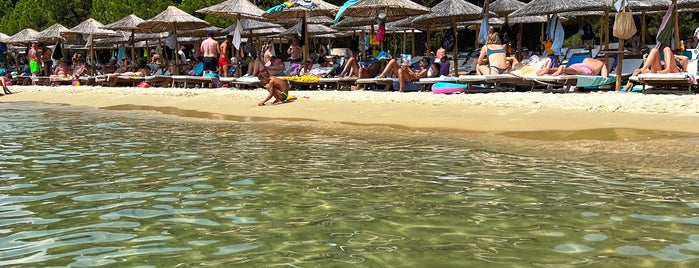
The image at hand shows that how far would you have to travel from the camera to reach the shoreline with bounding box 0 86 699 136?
9.02m

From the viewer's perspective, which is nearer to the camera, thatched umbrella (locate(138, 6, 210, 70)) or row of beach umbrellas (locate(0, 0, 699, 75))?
row of beach umbrellas (locate(0, 0, 699, 75))

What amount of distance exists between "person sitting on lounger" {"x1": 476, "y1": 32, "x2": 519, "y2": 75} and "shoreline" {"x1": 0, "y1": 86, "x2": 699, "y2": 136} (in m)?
1.01

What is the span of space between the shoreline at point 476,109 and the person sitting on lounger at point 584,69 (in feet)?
2.62

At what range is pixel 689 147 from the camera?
6.93 meters

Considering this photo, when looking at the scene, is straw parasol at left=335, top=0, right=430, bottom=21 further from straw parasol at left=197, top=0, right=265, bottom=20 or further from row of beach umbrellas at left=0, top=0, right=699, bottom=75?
straw parasol at left=197, top=0, right=265, bottom=20

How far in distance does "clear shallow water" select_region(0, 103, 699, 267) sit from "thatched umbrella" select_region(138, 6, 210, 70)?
10.7 meters

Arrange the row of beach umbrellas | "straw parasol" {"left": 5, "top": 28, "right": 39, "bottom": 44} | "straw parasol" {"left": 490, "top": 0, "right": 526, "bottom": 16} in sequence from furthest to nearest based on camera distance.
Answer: "straw parasol" {"left": 5, "top": 28, "right": 39, "bottom": 44} < "straw parasol" {"left": 490, "top": 0, "right": 526, "bottom": 16} < the row of beach umbrellas

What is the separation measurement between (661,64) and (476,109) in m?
3.65

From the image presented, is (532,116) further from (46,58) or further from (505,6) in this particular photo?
(46,58)

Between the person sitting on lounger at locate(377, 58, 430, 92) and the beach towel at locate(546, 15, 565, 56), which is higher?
the beach towel at locate(546, 15, 565, 56)

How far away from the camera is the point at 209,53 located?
59.5ft

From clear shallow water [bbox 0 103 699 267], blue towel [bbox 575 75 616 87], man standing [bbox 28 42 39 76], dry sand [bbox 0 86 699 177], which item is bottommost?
clear shallow water [bbox 0 103 699 267]

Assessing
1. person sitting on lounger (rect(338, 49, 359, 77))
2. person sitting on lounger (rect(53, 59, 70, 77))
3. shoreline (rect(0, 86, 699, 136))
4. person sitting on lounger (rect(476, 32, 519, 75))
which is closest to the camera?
shoreline (rect(0, 86, 699, 136))

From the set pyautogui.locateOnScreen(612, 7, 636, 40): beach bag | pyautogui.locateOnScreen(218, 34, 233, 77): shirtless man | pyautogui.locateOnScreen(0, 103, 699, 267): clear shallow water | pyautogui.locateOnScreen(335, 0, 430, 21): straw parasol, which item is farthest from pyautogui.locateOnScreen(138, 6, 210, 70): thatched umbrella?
pyautogui.locateOnScreen(612, 7, 636, 40): beach bag
